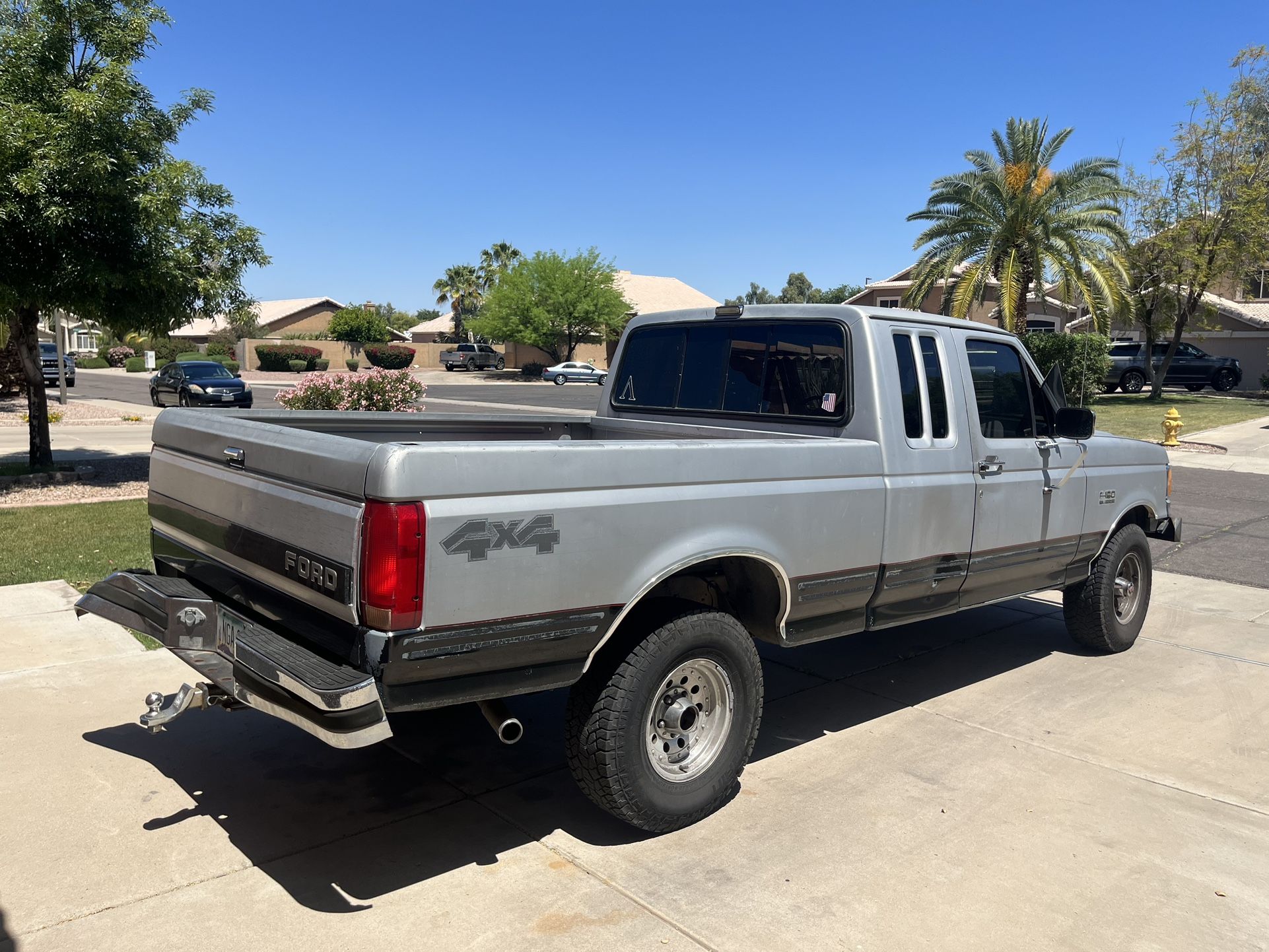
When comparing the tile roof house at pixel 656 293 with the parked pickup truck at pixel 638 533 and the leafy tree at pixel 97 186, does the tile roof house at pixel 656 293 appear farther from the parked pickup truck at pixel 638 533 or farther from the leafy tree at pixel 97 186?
the parked pickup truck at pixel 638 533

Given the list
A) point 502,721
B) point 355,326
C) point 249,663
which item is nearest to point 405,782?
point 502,721

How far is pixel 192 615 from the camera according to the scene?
3.50 meters

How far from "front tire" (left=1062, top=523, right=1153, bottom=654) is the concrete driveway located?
→ 58 cm

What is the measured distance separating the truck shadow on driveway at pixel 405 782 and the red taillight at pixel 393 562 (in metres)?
1.15

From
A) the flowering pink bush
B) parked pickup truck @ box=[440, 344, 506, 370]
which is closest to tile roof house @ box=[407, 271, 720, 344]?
parked pickup truck @ box=[440, 344, 506, 370]

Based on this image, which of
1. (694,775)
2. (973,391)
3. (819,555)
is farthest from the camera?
(973,391)

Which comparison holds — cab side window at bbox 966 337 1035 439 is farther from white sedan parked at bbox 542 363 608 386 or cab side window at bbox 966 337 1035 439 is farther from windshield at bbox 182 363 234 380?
white sedan parked at bbox 542 363 608 386

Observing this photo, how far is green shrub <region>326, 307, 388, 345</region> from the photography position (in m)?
68.0

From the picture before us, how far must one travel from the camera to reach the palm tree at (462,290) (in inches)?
3420

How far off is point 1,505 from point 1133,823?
11420mm

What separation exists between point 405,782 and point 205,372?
90.7 ft

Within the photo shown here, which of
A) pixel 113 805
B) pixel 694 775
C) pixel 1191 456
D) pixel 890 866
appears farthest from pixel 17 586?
pixel 1191 456

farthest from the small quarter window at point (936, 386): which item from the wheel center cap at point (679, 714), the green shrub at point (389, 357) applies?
the green shrub at point (389, 357)

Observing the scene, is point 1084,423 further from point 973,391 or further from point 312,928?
point 312,928
